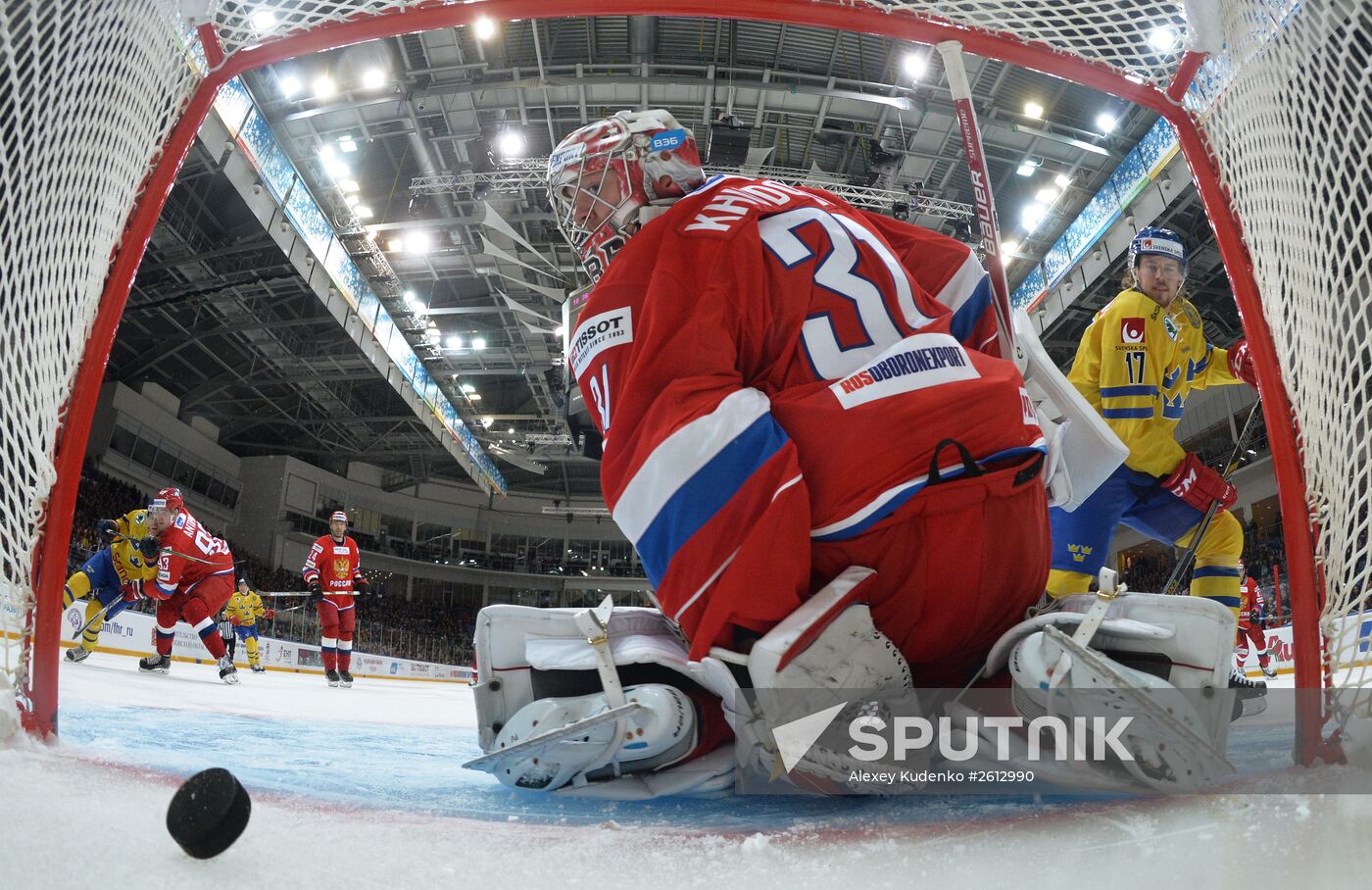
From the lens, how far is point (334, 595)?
7.77m

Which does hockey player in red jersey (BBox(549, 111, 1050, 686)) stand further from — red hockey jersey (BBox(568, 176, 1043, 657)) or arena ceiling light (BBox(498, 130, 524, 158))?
arena ceiling light (BBox(498, 130, 524, 158))

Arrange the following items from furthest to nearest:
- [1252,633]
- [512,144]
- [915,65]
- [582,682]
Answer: [512,144], [915,65], [1252,633], [582,682]

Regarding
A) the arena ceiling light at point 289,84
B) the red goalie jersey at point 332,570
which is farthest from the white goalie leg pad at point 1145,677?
the arena ceiling light at point 289,84

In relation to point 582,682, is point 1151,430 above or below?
above

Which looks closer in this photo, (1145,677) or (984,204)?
(1145,677)

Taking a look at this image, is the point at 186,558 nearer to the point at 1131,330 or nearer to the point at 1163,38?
the point at 1131,330

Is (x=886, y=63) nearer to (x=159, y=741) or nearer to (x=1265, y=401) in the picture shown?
(x=1265, y=401)

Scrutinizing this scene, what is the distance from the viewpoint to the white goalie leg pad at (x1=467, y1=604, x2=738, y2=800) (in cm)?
111

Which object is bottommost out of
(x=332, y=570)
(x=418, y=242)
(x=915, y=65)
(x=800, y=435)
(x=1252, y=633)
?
(x=1252, y=633)

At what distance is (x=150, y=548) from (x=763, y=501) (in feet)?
18.3

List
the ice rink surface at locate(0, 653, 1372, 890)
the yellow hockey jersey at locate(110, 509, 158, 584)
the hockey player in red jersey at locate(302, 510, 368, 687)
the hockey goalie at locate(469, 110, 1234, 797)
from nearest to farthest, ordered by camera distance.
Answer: the ice rink surface at locate(0, 653, 1372, 890)
the hockey goalie at locate(469, 110, 1234, 797)
the yellow hockey jersey at locate(110, 509, 158, 584)
the hockey player in red jersey at locate(302, 510, 368, 687)

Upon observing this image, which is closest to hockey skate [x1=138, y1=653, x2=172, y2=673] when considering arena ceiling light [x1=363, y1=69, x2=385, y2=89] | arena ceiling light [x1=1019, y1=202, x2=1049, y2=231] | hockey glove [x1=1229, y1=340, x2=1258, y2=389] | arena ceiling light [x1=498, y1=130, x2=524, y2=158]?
hockey glove [x1=1229, y1=340, x2=1258, y2=389]

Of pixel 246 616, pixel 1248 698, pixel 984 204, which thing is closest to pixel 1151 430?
pixel 1248 698

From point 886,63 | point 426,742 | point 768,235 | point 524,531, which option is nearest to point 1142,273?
point 768,235
